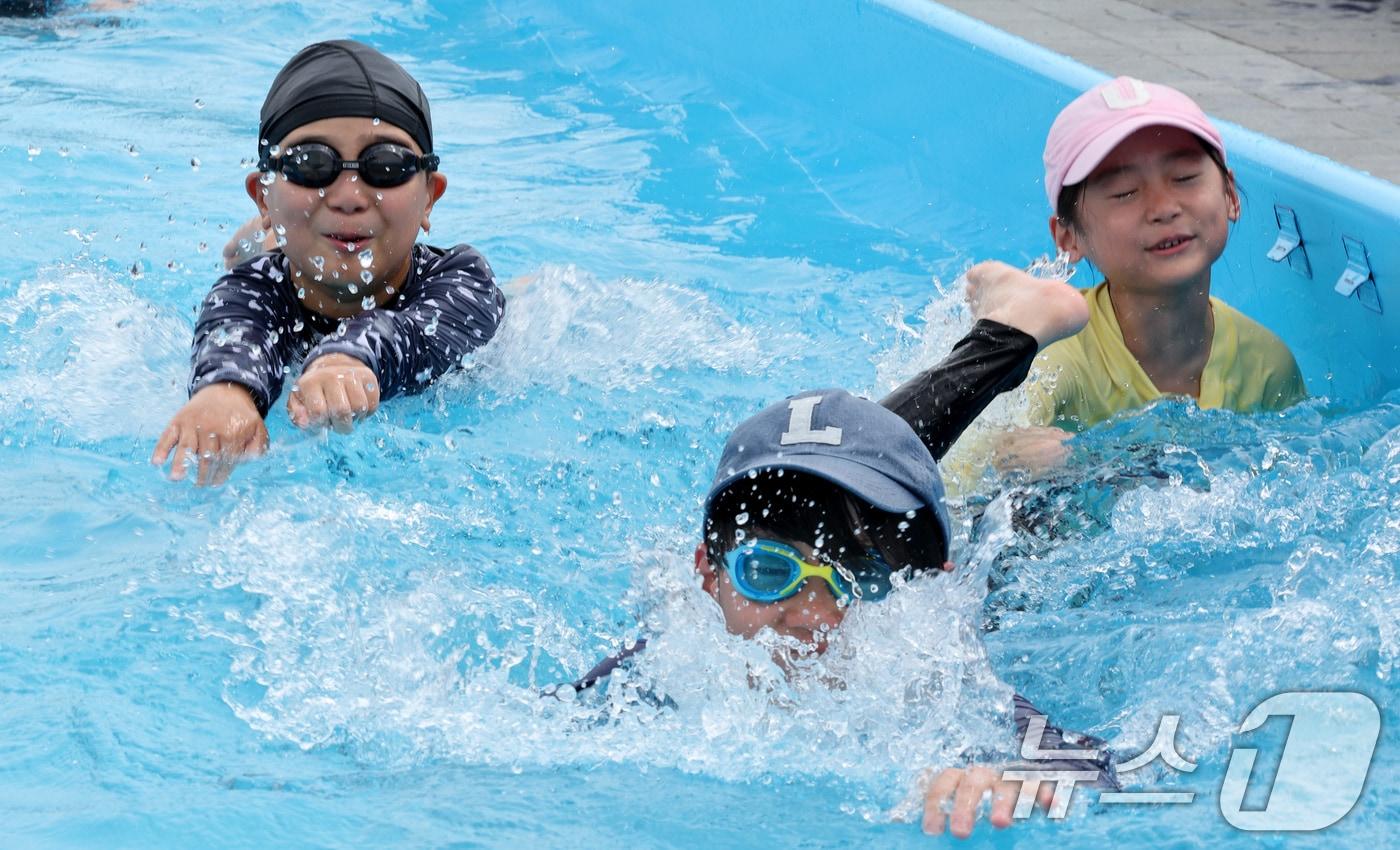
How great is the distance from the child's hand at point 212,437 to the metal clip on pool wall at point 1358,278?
2520mm

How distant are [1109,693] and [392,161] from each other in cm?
199

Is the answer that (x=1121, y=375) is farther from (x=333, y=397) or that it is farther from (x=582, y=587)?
(x=333, y=397)

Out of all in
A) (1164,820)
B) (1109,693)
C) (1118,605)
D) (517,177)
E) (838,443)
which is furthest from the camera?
(517,177)

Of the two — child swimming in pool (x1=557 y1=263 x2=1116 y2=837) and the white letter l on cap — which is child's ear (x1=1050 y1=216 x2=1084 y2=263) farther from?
the white letter l on cap

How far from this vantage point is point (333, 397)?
9.70 ft

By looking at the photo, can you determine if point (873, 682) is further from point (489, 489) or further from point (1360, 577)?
point (489, 489)

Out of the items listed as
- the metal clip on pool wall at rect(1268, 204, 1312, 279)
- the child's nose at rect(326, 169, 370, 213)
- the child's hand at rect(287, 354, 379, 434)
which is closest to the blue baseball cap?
the child's hand at rect(287, 354, 379, 434)

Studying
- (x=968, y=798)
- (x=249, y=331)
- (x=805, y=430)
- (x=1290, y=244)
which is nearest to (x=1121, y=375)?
(x=1290, y=244)

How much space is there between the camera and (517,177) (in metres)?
5.79

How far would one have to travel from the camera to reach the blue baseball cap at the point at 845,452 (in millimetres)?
2252

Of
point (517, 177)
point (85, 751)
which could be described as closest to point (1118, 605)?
point (85, 751)

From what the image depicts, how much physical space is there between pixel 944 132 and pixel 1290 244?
178 centimetres

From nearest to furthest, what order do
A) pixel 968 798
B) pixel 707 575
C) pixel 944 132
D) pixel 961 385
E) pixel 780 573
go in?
pixel 968 798, pixel 780 573, pixel 707 575, pixel 961 385, pixel 944 132

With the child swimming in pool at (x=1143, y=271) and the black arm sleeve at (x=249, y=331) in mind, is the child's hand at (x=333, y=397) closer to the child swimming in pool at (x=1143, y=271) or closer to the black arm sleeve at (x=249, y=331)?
the black arm sleeve at (x=249, y=331)
